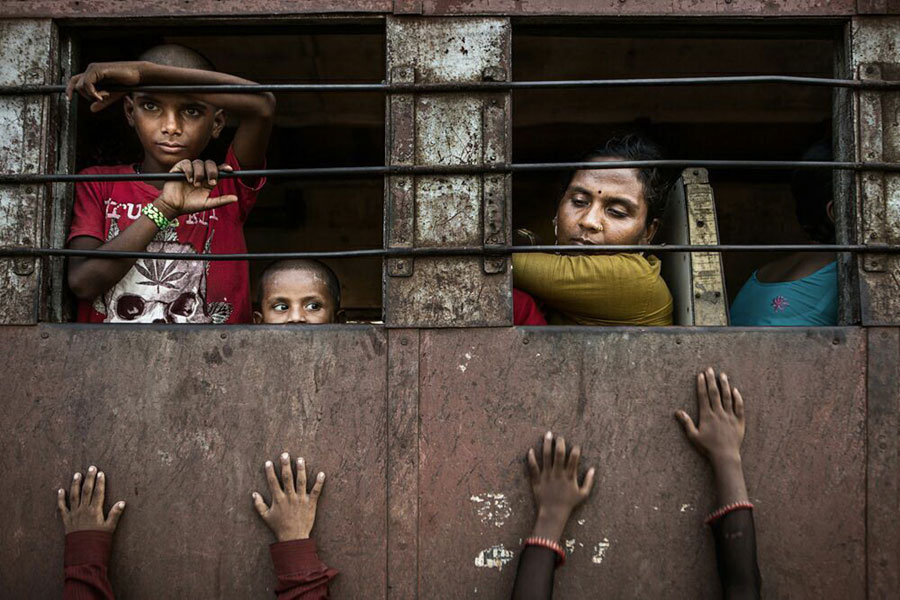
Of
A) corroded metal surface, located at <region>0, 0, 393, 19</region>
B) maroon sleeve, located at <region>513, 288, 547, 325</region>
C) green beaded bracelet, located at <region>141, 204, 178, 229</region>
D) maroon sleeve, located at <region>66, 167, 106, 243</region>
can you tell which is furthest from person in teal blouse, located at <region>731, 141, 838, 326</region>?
maroon sleeve, located at <region>66, 167, 106, 243</region>

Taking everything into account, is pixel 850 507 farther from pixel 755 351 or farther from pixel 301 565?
pixel 301 565

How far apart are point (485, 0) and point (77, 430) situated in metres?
1.95

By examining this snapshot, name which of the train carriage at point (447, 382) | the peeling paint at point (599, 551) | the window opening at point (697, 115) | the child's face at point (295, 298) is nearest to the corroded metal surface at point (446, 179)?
the train carriage at point (447, 382)

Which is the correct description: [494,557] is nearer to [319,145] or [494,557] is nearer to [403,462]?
[403,462]

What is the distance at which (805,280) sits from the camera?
295cm

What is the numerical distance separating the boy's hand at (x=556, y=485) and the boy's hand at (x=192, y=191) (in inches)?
50.9

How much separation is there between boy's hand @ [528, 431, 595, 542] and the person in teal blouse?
0.99m

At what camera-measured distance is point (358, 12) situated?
2732 mm

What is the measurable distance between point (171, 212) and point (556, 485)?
153 centimetres

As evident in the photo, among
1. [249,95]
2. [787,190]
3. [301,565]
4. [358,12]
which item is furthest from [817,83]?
[787,190]

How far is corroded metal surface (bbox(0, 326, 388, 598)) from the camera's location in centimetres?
257

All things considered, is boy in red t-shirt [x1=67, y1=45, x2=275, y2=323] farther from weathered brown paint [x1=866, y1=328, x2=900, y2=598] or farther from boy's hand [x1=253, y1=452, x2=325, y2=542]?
weathered brown paint [x1=866, y1=328, x2=900, y2=598]

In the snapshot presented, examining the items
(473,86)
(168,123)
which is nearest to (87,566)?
(168,123)

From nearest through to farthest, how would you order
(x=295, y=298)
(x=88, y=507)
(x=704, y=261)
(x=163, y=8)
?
(x=88, y=507) < (x=163, y=8) < (x=704, y=261) < (x=295, y=298)
